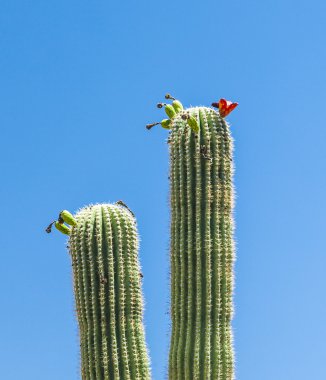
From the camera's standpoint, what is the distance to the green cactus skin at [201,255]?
12.5m

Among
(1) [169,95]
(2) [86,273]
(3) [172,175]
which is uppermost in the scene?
(1) [169,95]

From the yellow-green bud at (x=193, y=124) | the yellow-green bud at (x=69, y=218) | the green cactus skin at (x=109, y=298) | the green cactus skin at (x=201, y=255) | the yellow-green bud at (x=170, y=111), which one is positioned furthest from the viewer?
the yellow-green bud at (x=170, y=111)

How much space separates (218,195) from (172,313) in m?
1.38

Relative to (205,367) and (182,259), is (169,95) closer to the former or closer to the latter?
(182,259)

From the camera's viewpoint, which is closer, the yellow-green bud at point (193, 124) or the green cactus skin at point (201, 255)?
the green cactus skin at point (201, 255)

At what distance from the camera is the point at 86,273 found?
12852mm

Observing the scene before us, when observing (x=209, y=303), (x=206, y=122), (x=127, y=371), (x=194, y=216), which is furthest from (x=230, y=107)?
(x=127, y=371)

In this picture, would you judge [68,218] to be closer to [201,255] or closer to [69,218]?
[69,218]

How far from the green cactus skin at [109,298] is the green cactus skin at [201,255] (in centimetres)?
43

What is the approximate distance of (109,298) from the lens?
1276 cm

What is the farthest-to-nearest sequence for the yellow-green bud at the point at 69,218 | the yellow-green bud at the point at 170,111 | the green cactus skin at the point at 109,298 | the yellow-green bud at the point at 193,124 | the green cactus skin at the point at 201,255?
the yellow-green bud at the point at 170,111, the yellow-green bud at the point at 69,218, the yellow-green bud at the point at 193,124, the green cactus skin at the point at 109,298, the green cactus skin at the point at 201,255

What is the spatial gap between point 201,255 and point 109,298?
1.12 metres

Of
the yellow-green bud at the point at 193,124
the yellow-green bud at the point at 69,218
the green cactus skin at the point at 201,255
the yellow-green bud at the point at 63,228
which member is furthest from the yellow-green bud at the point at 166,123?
the yellow-green bud at the point at 63,228

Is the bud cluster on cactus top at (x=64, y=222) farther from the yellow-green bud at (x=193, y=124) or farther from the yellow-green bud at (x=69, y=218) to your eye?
the yellow-green bud at (x=193, y=124)
